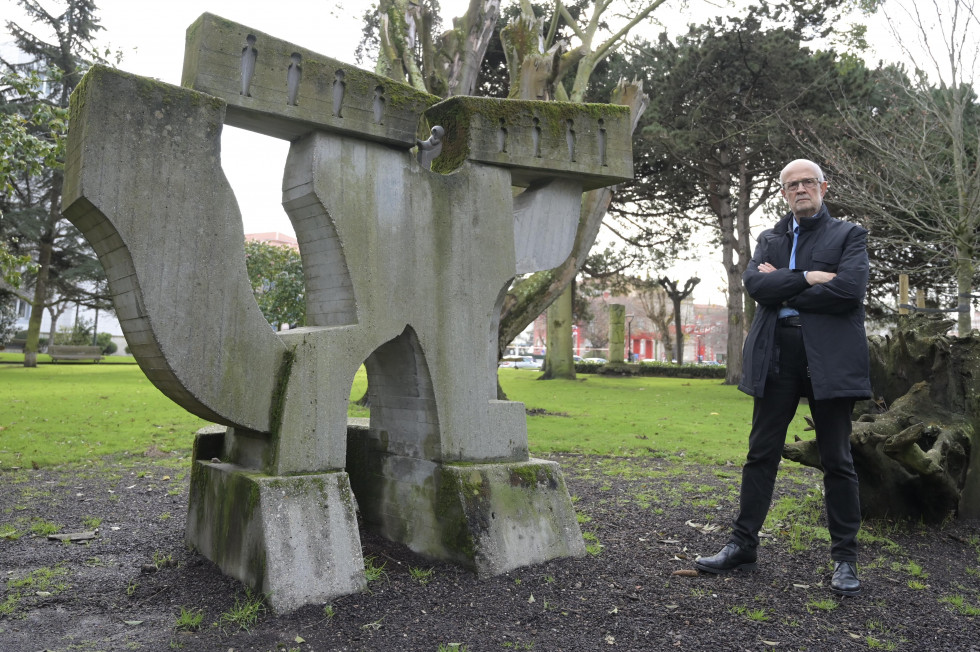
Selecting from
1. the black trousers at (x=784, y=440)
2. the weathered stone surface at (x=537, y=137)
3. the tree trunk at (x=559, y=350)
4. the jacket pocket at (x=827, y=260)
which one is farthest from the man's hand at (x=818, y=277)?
the tree trunk at (x=559, y=350)

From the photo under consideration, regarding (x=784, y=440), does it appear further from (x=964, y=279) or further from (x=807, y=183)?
(x=964, y=279)

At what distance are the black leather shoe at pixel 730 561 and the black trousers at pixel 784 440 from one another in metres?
0.05

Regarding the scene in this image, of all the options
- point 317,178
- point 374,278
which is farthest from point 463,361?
point 317,178

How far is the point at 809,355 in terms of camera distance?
398 cm

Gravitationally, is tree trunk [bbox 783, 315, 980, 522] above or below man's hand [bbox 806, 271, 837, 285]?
below

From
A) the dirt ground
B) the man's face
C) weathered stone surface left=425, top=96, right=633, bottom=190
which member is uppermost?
weathered stone surface left=425, top=96, right=633, bottom=190

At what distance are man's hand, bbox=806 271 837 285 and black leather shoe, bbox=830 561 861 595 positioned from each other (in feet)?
5.09

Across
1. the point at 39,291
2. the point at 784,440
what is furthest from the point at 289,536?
the point at 39,291

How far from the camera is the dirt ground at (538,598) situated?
3289mm

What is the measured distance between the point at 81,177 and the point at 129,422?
30.6 feet

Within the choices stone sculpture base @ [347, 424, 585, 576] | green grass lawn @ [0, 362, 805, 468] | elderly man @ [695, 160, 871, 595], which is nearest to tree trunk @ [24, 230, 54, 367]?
green grass lawn @ [0, 362, 805, 468]

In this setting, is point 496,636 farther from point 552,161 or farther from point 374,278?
point 552,161

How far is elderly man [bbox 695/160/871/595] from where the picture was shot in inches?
155

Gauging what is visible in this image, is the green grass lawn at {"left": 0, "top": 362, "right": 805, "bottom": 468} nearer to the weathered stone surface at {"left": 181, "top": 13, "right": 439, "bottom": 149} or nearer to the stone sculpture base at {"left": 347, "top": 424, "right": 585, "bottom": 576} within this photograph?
the stone sculpture base at {"left": 347, "top": 424, "right": 585, "bottom": 576}
